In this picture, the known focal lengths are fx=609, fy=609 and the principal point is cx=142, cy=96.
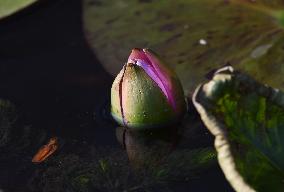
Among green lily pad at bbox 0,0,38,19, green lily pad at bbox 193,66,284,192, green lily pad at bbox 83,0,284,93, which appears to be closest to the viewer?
green lily pad at bbox 193,66,284,192

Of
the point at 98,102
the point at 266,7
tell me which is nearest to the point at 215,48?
the point at 266,7

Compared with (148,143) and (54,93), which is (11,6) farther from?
(148,143)

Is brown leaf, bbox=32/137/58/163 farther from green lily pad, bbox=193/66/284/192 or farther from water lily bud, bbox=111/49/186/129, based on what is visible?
green lily pad, bbox=193/66/284/192

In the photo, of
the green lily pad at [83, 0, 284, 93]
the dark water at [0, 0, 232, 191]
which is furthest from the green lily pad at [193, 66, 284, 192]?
the green lily pad at [83, 0, 284, 93]

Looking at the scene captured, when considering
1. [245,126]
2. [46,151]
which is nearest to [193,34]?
[46,151]

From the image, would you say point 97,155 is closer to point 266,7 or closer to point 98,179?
point 98,179

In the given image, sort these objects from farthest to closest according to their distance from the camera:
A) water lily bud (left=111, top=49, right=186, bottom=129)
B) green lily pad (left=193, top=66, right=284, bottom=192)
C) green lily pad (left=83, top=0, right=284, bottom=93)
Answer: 1. green lily pad (left=83, top=0, right=284, bottom=93)
2. water lily bud (left=111, top=49, right=186, bottom=129)
3. green lily pad (left=193, top=66, right=284, bottom=192)

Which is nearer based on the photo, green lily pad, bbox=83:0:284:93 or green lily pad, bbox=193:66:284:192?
green lily pad, bbox=193:66:284:192
